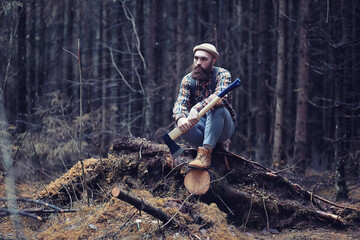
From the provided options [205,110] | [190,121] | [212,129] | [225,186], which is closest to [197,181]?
[225,186]

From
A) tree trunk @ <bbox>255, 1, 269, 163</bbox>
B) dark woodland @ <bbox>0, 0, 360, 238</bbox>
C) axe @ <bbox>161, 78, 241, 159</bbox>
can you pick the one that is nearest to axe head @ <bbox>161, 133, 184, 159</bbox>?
axe @ <bbox>161, 78, 241, 159</bbox>

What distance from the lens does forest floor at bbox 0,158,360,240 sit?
14.5 feet

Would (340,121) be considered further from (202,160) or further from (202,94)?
(202,160)

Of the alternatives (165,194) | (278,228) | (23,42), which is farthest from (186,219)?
(23,42)

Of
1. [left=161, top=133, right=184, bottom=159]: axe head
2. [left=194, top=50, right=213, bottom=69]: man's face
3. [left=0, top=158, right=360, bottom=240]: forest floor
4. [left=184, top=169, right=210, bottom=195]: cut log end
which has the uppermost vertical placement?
[left=194, top=50, right=213, bottom=69]: man's face

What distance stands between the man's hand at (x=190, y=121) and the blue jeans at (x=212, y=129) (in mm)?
317

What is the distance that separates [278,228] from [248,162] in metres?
1.09

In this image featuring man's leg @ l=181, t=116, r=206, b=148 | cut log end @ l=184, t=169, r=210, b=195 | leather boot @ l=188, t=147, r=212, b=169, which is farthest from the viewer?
man's leg @ l=181, t=116, r=206, b=148

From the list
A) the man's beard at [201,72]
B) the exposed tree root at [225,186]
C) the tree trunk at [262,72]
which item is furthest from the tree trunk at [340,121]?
the tree trunk at [262,72]

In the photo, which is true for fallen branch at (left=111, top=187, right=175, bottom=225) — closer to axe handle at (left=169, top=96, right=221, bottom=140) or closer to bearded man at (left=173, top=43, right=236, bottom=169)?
bearded man at (left=173, top=43, right=236, bottom=169)

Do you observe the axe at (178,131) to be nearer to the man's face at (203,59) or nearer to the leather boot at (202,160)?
the leather boot at (202,160)

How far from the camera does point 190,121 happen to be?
4.79 meters

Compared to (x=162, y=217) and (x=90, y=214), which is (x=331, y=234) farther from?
(x=90, y=214)

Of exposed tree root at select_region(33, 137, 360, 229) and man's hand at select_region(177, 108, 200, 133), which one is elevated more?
man's hand at select_region(177, 108, 200, 133)
